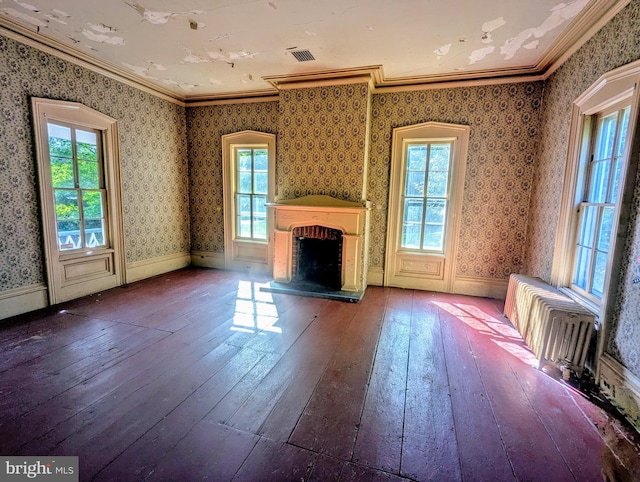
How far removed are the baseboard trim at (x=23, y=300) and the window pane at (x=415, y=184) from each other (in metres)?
4.83

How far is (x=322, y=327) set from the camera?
10.4ft

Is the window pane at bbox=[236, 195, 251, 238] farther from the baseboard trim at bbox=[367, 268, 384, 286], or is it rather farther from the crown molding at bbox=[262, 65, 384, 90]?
the baseboard trim at bbox=[367, 268, 384, 286]

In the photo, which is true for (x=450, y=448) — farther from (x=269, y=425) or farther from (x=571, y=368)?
(x=571, y=368)

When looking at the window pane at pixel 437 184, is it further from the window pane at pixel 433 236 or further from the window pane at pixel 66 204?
the window pane at pixel 66 204

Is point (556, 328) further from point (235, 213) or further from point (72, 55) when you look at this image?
point (72, 55)

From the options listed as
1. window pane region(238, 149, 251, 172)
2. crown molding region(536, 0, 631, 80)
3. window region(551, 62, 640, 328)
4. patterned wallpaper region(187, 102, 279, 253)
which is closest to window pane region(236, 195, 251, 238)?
patterned wallpaper region(187, 102, 279, 253)

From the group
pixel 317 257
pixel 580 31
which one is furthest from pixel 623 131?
pixel 317 257

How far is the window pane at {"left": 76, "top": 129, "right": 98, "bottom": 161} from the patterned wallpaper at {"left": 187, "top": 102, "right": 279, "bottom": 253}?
63.6 inches

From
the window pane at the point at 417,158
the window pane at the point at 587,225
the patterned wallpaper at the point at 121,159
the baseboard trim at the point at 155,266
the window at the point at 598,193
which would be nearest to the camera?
the window at the point at 598,193

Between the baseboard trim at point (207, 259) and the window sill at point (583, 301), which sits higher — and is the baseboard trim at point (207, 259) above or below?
below

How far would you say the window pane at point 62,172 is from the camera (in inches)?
139

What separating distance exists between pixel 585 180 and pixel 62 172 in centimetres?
576

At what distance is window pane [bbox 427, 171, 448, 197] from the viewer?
433cm

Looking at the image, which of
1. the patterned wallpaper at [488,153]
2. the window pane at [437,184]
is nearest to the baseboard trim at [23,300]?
the patterned wallpaper at [488,153]
